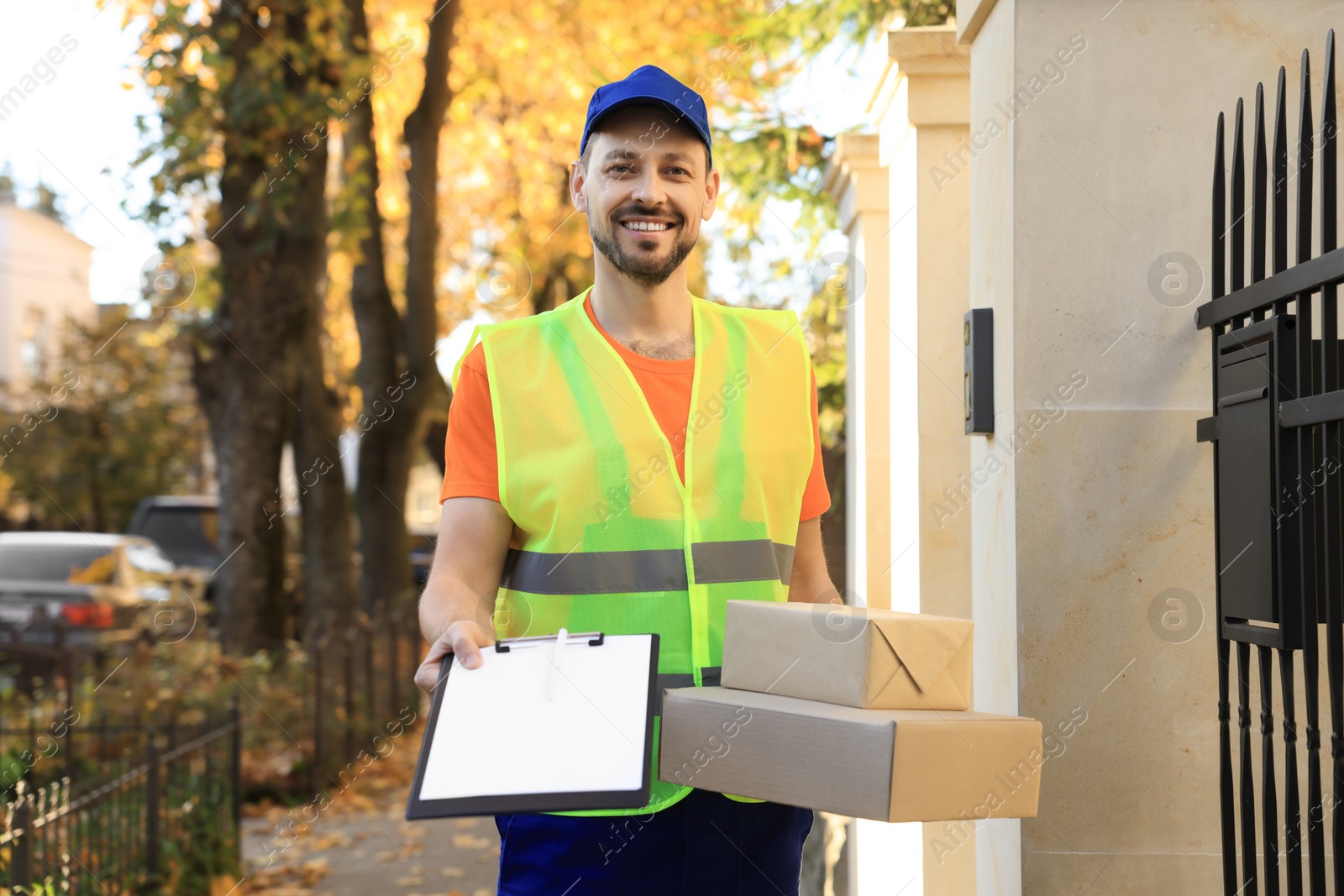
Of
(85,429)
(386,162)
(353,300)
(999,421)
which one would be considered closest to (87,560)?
(353,300)

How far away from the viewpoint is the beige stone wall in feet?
8.54

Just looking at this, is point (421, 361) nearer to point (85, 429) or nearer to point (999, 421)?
point (999, 421)

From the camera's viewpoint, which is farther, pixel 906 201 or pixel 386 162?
pixel 386 162

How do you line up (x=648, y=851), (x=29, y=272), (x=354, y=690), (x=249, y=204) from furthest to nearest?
(x=29, y=272)
(x=249, y=204)
(x=354, y=690)
(x=648, y=851)

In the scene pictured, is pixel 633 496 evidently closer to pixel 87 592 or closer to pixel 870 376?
pixel 870 376

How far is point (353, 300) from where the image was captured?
13.5m

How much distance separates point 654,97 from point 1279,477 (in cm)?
135

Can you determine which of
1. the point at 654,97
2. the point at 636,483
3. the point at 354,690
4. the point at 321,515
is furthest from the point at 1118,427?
the point at 321,515

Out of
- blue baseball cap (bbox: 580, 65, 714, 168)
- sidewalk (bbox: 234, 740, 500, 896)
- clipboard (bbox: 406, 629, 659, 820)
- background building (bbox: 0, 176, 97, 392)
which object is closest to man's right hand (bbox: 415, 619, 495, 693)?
clipboard (bbox: 406, 629, 659, 820)

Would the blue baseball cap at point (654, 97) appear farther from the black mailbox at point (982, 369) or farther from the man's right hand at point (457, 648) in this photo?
the man's right hand at point (457, 648)

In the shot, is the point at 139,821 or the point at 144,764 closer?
the point at 139,821

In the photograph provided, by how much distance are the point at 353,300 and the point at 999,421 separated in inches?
452

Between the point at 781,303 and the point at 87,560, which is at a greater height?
the point at 781,303

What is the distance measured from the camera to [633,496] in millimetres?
2527
